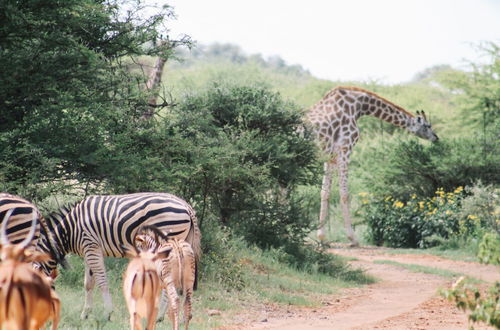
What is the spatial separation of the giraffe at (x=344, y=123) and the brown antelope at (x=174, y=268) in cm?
1267

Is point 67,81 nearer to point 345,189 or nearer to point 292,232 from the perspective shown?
point 292,232

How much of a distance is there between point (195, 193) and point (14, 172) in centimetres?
453

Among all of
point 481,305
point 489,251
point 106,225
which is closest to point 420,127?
point 106,225

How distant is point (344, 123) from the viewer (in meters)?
20.2

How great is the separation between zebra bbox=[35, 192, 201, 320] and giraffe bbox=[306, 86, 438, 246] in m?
11.3

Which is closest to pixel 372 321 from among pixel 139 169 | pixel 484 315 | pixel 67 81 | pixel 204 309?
pixel 204 309

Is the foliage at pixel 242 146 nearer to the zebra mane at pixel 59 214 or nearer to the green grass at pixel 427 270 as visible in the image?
the green grass at pixel 427 270

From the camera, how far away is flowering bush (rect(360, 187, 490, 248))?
1992cm

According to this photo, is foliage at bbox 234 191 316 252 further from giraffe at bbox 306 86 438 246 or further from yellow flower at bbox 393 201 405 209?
yellow flower at bbox 393 201 405 209

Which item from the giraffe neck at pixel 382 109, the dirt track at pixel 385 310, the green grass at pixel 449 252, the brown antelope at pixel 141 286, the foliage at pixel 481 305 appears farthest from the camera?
the giraffe neck at pixel 382 109

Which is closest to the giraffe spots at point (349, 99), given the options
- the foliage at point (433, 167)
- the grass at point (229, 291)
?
the foliage at point (433, 167)

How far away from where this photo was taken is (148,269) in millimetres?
4613

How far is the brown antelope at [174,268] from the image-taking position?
5961 mm

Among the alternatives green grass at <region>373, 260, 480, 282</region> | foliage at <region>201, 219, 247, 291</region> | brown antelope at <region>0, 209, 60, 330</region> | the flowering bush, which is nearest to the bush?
foliage at <region>201, 219, 247, 291</region>
